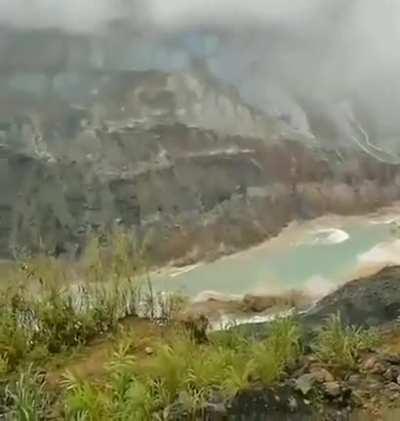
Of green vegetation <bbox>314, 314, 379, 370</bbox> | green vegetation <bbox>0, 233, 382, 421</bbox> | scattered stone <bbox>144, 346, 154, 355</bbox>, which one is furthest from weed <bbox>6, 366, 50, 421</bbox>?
green vegetation <bbox>314, 314, 379, 370</bbox>

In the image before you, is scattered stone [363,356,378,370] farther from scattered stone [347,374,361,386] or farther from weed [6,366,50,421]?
weed [6,366,50,421]

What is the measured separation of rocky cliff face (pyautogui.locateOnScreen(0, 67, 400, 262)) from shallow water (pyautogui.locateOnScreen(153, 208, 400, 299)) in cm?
8

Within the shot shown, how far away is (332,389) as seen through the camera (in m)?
3.35

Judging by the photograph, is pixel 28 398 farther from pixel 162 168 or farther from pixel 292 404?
pixel 162 168

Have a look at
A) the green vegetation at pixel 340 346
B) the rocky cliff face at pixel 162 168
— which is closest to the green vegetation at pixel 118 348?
the green vegetation at pixel 340 346

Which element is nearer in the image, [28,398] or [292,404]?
[28,398]

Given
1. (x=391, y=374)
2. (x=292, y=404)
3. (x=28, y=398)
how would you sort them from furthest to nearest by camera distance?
(x=391, y=374) → (x=292, y=404) → (x=28, y=398)

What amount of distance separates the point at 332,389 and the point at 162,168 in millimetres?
1397

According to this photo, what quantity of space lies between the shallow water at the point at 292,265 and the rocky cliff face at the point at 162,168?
8 centimetres

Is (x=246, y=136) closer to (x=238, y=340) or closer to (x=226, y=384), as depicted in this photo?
(x=238, y=340)

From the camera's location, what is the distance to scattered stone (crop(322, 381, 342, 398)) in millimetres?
3336

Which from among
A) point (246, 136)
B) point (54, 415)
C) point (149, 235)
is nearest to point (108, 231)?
point (149, 235)

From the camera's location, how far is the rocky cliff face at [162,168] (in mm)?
4184

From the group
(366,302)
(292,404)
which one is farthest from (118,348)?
(366,302)
